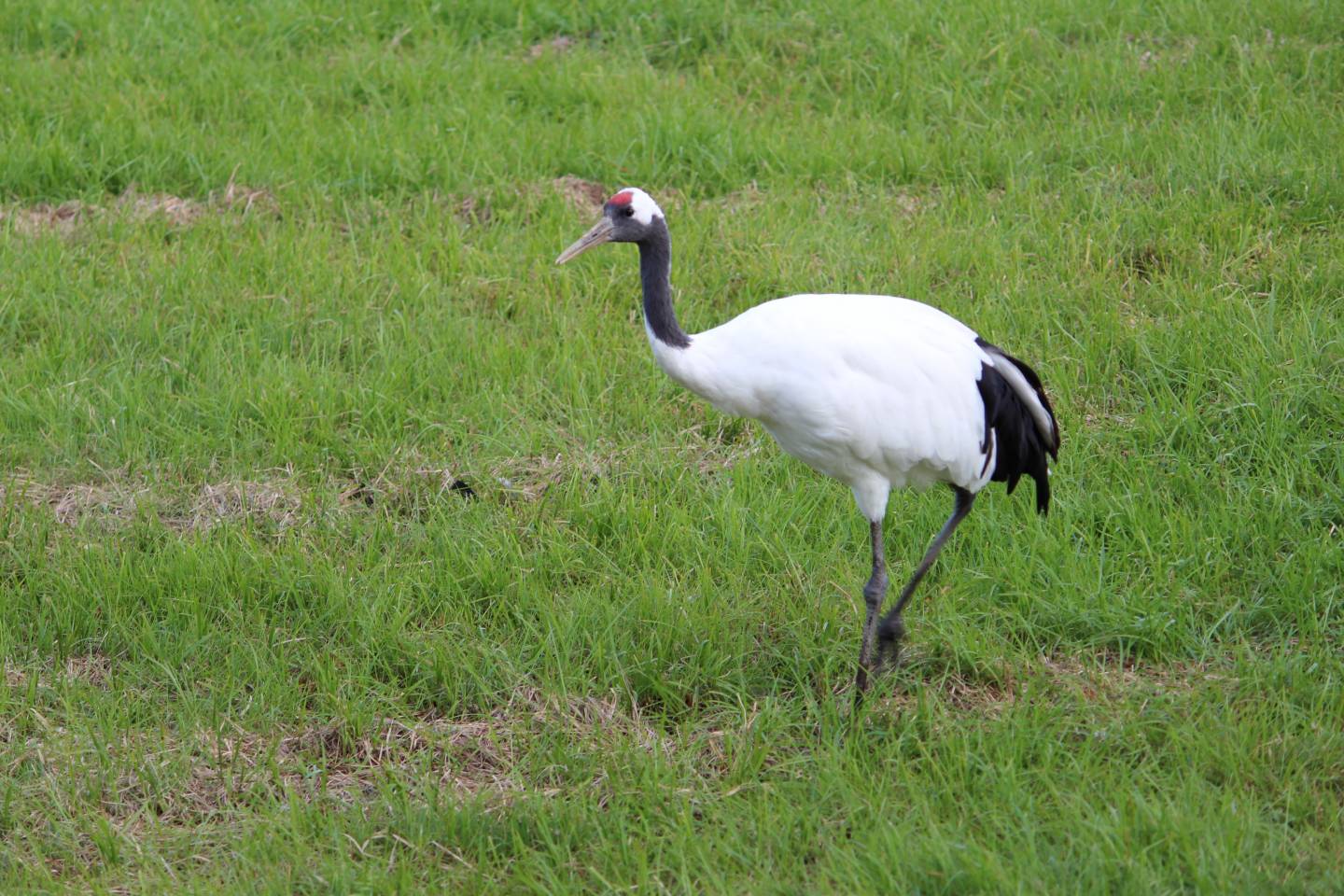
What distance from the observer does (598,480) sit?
5164mm

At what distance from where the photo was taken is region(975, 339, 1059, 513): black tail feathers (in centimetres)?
432

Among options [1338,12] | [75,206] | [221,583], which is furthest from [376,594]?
[1338,12]

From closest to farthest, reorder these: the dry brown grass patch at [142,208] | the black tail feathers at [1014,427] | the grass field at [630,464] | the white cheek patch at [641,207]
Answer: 1. the grass field at [630,464]
2. the white cheek patch at [641,207]
3. the black tail feathers at [1014,427]
4. the dry brown grass patch at [142,208]

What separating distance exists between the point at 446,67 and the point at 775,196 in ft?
7.73

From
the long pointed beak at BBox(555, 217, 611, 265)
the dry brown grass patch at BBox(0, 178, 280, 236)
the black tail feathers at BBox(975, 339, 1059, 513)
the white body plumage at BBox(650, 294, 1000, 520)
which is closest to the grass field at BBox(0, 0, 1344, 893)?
the dry brown grass patch at BBox(0, 178, 280, 236)

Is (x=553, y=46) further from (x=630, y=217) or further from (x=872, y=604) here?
(x=872, y=604)

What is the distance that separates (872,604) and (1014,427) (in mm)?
714

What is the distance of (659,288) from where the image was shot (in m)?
4.11

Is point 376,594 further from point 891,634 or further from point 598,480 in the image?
point 891,634

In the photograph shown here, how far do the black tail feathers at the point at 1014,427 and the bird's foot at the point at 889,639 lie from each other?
568mm

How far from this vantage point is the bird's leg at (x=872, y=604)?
13.7 feet

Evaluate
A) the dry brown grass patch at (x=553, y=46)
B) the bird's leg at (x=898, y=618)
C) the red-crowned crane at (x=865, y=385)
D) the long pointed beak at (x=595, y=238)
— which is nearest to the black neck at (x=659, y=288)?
the red-crowned crane at (x=865, y=385)

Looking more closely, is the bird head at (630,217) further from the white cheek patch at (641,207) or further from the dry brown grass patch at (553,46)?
the dry brown grass patch at (553,46)

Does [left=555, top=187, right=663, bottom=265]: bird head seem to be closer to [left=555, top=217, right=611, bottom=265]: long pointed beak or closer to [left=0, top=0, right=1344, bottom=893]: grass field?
[left=555, top=217, right=611, bottom=265]: long pointed beak
